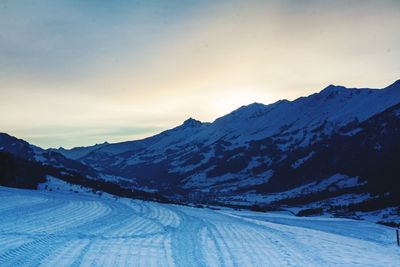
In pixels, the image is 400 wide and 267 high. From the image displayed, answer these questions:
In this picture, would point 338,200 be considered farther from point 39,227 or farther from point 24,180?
point 39,227

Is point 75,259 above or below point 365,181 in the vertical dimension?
below

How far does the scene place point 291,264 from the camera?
14.2m

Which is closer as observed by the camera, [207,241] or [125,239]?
[125,239]

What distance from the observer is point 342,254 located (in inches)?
704

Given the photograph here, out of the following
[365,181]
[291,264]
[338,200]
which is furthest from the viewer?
[365,181]

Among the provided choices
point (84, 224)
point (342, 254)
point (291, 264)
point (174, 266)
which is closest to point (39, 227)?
point (84, 224)

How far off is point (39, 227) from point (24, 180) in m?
53.4

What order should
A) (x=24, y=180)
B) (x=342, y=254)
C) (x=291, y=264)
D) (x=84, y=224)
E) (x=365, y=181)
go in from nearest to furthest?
(x=291, y=264) → (x=342, y=254) → (x=84, y=224) → (x=24, y=180) → (x=365, y=181)

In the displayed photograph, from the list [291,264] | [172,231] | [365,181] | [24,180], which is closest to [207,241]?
[172,231]

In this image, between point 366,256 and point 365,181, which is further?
point 365,181

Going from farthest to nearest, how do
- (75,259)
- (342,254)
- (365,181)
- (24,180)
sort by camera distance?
(365,181) < (24,180) < (342,254) < (75,259)

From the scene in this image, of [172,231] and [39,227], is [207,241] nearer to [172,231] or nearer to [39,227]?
[172,231]

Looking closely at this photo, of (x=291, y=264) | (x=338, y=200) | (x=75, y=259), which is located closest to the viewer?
(x=75, y=259)

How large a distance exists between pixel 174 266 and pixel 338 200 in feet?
491
